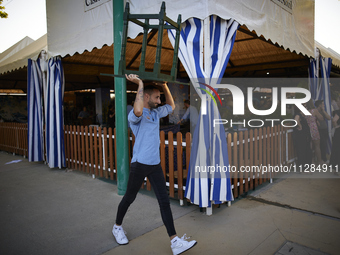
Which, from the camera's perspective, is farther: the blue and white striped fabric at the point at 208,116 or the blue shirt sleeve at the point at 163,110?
the blue and white striped fabric at the point at 208,116

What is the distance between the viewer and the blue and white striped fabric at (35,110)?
734 cm

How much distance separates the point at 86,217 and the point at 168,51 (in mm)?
6731

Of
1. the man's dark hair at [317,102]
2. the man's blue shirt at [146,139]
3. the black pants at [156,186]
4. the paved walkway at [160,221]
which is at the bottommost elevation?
the paved walkway at [160,221]

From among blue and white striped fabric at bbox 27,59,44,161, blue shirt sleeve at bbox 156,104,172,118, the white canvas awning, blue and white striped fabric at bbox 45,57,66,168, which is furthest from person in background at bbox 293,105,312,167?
blue and white striped fabric at bbox 27,59,44,161

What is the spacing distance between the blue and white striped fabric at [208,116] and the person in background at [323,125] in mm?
3915

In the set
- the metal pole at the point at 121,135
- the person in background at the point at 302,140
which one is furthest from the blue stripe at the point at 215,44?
the person in background at the point at 302,140

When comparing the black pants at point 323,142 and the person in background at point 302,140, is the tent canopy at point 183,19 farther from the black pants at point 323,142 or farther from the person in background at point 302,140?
the black pants at point 323,142

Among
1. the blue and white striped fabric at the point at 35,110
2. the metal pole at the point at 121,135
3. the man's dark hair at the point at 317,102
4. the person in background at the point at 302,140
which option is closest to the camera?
the metal pole at the point at 121,135

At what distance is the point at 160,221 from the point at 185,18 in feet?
9.94

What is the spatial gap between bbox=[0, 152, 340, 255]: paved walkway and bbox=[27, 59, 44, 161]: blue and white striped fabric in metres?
2.01

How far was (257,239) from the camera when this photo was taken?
3.18m

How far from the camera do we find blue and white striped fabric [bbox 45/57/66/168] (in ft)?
22.1

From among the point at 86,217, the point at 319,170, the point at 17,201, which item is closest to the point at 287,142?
the point at 319,170

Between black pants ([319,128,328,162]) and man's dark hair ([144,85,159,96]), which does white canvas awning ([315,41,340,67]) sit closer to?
black pants ([319,128,328,162])
